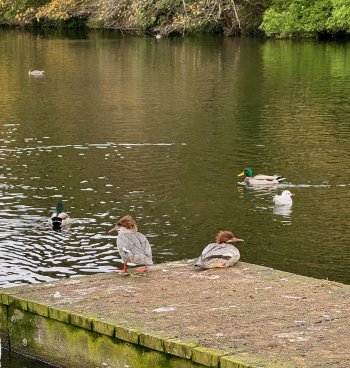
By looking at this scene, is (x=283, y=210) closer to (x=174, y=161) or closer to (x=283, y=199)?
(x=283, y=199)

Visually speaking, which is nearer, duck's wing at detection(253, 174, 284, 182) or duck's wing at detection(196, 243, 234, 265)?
duck's wing at detection(196, 243, 234, 265)

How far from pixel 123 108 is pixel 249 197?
49.0ft

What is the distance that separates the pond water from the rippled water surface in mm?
43

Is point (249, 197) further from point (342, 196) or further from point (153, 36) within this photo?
point (153, 36)

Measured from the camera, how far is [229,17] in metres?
73.7

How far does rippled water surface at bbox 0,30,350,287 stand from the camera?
60.4ft

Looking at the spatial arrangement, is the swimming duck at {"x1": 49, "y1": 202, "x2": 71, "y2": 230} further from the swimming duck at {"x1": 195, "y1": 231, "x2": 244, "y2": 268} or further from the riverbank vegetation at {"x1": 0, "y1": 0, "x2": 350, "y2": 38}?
the riverbank vegetation at {"x1": 0, "y1": 0, "x2": 350, "y2": 38}

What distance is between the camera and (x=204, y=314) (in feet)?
39.3

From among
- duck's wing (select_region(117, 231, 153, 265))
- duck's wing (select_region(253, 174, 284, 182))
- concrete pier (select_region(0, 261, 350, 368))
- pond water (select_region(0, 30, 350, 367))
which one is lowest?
pond water (select_region(0, 30, 350, 367))

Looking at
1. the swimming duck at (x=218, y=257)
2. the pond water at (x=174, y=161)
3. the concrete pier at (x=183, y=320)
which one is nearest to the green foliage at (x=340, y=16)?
the pond water at (x=174, y=161)

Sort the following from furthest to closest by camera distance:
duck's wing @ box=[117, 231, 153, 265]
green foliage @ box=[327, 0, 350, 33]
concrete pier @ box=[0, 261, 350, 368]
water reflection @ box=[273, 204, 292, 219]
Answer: green foliage @ box=[327, 0, 350, 33] < water reflection @ box=[273, 204, 292, 219] < duck's wing @ box=[117, 231, 153, 265] < concrete pier @ box=[0, 261, 350, 368]

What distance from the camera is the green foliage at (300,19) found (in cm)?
6969

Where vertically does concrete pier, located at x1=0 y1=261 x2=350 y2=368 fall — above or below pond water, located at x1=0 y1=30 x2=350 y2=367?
above

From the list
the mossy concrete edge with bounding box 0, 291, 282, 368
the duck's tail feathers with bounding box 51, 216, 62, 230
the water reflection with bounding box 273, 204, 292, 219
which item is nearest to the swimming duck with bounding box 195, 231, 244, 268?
the mossy concrete edge with bounding box 0, 291, 282, 368
